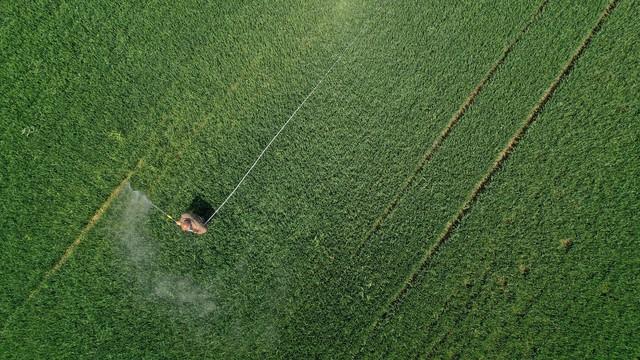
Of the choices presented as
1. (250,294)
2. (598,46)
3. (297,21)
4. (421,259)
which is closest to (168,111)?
(297,21)

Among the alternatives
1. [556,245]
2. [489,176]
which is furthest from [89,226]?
[556,245]

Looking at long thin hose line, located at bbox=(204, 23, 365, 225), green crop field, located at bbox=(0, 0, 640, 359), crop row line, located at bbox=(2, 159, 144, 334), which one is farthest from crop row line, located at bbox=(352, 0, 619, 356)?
crop row line, located at bbox=(2, 159, 144, 334)

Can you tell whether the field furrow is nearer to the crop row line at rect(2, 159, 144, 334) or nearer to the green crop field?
the green crop field

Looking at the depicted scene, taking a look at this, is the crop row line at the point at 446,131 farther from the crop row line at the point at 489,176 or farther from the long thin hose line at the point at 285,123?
the long thin hose line at the point at 285,123

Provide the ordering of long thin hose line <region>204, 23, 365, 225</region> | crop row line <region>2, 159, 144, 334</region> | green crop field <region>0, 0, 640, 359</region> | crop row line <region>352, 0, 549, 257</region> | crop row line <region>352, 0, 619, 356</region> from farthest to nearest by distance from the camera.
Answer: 1. crop row line <region>352, 0, 549, 257</region>
2. crop row line <region>352, 0, 619, 356</region>
3. long thin hose line <region>204, 23, 365, 225</region>
4. green crop field <region>0, 0, 640, 359</region>
5. crop row line <region>2, 159, 144, 334</region>

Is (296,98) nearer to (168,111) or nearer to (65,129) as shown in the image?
(168,111)
